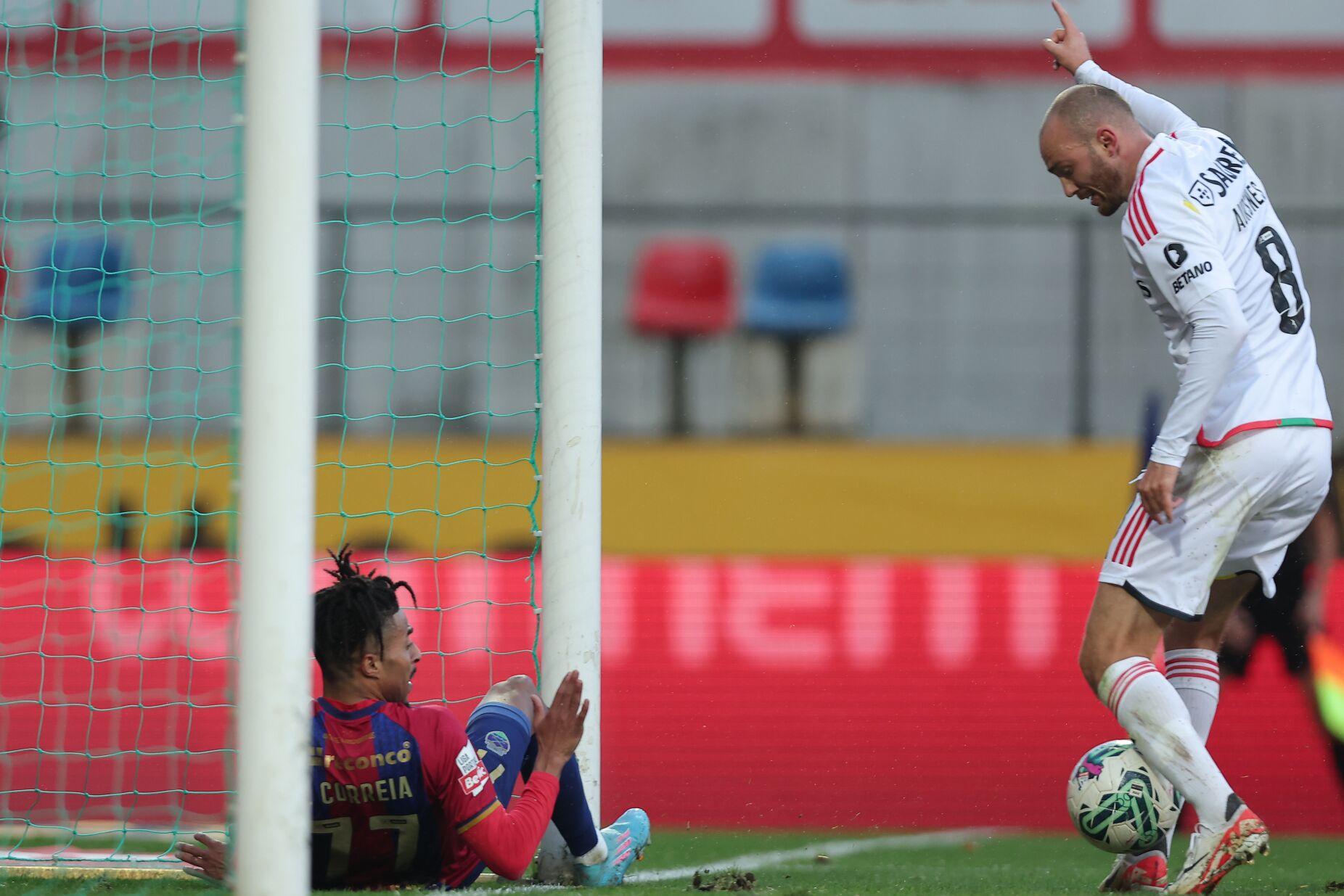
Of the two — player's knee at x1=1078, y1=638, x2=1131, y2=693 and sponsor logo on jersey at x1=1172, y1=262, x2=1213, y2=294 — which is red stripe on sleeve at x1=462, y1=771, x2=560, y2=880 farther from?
sponsor logo on jersey at x1=1172, y1=262, x2=1213, y2=294

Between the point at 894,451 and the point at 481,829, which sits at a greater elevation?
the point at 894,451

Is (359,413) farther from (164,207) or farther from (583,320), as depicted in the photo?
(583,320)

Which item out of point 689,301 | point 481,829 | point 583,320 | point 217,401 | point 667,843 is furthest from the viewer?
point 689,301

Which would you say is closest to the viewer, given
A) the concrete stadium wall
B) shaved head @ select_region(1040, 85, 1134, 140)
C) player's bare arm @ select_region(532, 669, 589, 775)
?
player's bare arm @ select_region(532, 669, 589, 775)

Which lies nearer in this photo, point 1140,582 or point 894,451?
point 1140,582

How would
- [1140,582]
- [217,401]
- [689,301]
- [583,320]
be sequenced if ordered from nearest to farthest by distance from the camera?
[1140,582] → [583,320] → [217,401] → [689,301]

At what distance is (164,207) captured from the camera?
8.74 metres

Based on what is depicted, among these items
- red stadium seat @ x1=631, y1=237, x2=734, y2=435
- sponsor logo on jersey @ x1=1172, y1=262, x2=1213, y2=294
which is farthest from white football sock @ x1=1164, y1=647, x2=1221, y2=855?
red stadium seat @ x1=631, y1=237, x2=734, y2=435

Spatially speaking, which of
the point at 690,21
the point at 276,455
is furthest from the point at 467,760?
the point at 690,21

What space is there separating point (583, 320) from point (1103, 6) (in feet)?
23.0

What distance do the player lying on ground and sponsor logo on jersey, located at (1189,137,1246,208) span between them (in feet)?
5.59

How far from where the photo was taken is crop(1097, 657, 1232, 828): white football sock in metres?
3.19

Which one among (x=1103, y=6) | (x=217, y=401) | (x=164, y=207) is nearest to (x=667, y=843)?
(x=217, y=401)

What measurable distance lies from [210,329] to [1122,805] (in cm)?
620
